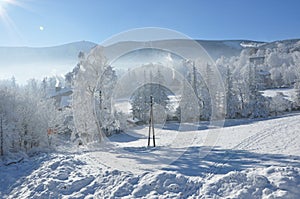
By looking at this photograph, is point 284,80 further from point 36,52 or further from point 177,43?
point 36,52

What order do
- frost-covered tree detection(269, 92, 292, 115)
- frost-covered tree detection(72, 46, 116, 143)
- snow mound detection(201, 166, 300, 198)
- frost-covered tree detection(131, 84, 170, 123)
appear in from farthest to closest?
frost-covered tree detection(269, 92, 292, 115)
frost-covered tree detection(131, 84, 170, 123)
frost-covered tree detection(72, 46, 116, 143)
snow mound detection(201, 166, 300, 198)

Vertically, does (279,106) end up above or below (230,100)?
below

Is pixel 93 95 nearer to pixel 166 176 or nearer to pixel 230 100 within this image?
pixel 166 176

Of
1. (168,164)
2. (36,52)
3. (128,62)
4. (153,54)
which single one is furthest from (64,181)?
(36,52)

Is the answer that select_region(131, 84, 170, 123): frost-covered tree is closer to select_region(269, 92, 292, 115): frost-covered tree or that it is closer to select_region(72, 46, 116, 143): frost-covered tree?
select_region(72, 46, 116, 143): frost-covered tree

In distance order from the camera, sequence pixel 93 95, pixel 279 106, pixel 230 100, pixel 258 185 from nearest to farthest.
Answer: pixel 258 185 → pixel 93 95 → pixel 230 100 → pixel 279 106

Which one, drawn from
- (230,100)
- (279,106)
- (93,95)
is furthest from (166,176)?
(279,106)

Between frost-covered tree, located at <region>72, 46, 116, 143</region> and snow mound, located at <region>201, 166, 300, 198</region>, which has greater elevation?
frost-covered tree, located at <region>72, 46, 116, 143</region>

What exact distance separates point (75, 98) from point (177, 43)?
33.7 ft

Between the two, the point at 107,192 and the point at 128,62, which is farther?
the point at 128,62

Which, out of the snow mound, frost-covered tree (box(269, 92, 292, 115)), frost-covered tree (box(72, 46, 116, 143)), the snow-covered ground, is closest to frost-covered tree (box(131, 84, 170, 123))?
frost-covered tree (box(72, 46, 116, 143))

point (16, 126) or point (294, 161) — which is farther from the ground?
point (16, 126)

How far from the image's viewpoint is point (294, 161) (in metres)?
10.8

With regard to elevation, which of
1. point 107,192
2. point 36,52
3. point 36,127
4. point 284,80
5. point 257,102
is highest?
point 36,52
